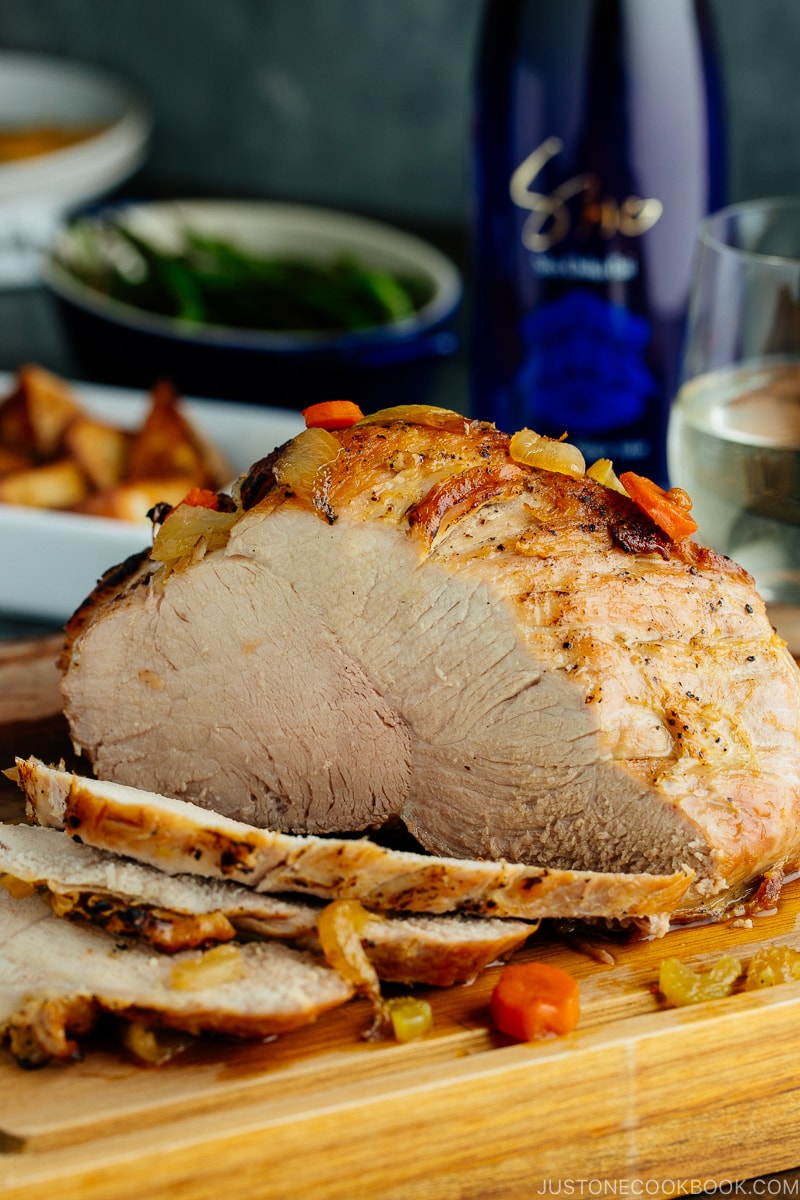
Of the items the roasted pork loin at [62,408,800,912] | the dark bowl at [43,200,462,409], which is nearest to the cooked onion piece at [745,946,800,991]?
the roasted pork loin at [62,408,800,912]

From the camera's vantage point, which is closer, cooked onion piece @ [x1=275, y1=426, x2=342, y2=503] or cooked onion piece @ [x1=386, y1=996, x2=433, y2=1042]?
cooked onion piece @ [x1=386, y1=996, x2=433, y2=1042]

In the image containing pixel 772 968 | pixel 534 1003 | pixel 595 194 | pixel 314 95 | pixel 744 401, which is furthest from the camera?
pixel 314 95

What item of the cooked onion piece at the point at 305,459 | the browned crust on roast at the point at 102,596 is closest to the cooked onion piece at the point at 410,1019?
the cooked onion piece at the point at 305,459

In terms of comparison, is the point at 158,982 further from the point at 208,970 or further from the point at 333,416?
the point at 333,416

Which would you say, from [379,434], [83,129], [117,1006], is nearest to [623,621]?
[379,434]

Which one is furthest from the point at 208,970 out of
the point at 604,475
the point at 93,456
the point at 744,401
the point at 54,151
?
the point at 54,151

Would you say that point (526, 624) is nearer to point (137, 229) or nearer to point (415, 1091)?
point (415, 1091)

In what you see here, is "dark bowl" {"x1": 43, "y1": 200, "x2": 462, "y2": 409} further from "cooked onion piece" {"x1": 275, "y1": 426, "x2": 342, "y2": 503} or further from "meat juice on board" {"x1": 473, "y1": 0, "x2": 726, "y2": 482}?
"cooked onion piece" {"x1": 275, "y1": 426, "x2": 342, "y2": 503}
